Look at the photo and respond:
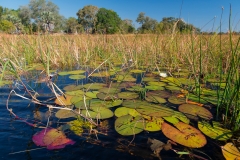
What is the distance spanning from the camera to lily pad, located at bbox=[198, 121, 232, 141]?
1.13 m

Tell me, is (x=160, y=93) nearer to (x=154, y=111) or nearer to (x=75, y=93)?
(x=154, y=111)

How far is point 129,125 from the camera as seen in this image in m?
1.28

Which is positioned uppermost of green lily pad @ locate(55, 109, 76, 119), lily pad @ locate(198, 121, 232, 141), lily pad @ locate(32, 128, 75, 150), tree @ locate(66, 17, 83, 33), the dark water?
tree @ locate(66, 17, 83, 33)

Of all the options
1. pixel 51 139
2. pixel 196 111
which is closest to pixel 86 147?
pixel 51 139

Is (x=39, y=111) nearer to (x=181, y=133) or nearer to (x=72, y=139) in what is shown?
(x=72, y=139)

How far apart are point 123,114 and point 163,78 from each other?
141 centimetres

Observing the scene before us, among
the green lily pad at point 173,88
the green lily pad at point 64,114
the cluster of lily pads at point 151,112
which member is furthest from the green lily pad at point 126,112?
the green lily pad at point 173,88

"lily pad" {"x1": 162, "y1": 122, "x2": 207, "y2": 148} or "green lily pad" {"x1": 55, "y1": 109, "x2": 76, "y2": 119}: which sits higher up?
"green lily pad" {"x1": 55, "y1": 109, "x2": 76, "y2": 119}

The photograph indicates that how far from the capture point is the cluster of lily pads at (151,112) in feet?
3.87

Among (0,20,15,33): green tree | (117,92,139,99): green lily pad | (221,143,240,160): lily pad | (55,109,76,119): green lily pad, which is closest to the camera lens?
(221,143,240,160): lily pad

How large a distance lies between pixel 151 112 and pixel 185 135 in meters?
0.36

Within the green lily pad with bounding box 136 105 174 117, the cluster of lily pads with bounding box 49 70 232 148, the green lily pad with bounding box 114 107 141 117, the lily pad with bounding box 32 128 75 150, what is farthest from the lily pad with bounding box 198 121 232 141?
the lily pad with bounding box 32 128 75 150

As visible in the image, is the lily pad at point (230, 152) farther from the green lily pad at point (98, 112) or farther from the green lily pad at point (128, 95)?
the green lily pad at point (128, 95)

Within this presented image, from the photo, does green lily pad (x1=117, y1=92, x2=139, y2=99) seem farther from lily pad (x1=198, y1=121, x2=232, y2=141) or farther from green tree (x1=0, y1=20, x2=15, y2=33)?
green tree (x1=0, y1=20, x2=15, y2=33)
